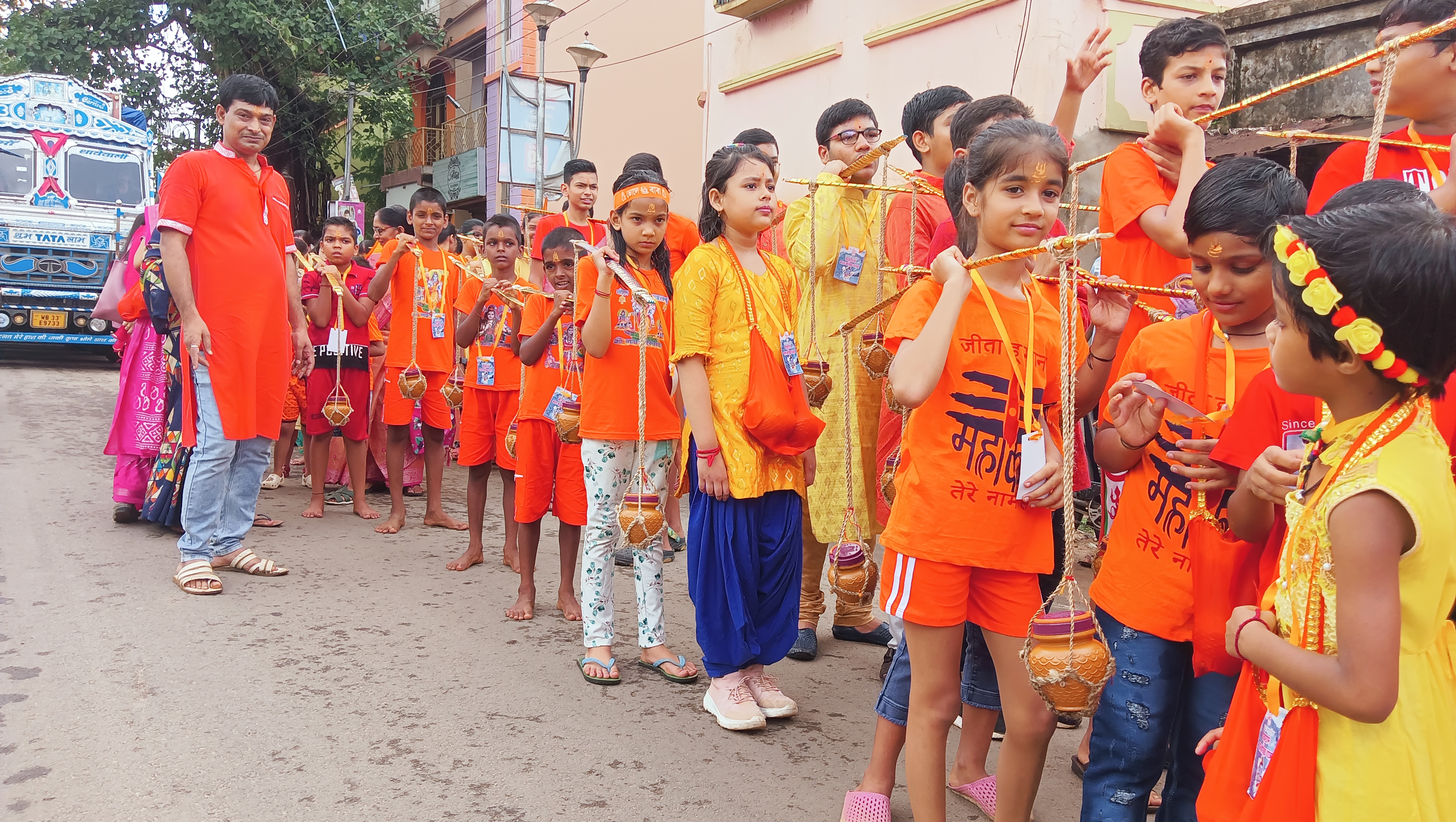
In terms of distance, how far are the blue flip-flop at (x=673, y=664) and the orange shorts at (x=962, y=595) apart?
164 centimetres

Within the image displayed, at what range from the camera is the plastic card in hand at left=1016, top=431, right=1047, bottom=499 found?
91.9 inches

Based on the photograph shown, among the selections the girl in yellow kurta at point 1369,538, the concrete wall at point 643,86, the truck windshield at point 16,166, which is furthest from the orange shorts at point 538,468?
the truck windshield at point 16,166

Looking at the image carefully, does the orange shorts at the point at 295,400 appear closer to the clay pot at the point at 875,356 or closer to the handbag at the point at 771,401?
the handbag at the point at 771,401

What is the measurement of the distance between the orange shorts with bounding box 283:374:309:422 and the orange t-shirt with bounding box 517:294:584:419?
3.06 metres

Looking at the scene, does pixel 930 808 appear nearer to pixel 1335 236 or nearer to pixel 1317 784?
pixel 1317 784

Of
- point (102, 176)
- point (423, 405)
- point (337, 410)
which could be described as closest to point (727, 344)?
point (423, 405)

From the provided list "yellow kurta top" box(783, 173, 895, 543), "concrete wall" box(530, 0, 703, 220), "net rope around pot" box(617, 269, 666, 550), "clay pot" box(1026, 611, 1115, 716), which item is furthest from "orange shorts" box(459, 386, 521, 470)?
"concrete wall" box(530, 0, 703, 220)

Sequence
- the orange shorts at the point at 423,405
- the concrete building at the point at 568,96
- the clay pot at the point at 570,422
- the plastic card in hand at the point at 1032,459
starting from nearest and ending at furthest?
the plastic card in hand at the point at 1032,459, the clay pot at the point at 570,422, the orange shorts at the point at 423,405, the concrete building at the point at 568,96

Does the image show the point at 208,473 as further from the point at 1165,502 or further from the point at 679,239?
the point at 1165,502

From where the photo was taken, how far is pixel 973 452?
2398 millimetres

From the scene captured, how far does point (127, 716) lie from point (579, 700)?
145 cm

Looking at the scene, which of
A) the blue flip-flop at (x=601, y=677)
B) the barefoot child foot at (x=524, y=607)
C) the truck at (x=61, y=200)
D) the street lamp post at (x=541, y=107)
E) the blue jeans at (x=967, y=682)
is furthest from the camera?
the truck at (x=61, y=200)

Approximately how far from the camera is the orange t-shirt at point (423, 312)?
6.36 metres

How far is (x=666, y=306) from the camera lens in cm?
407
